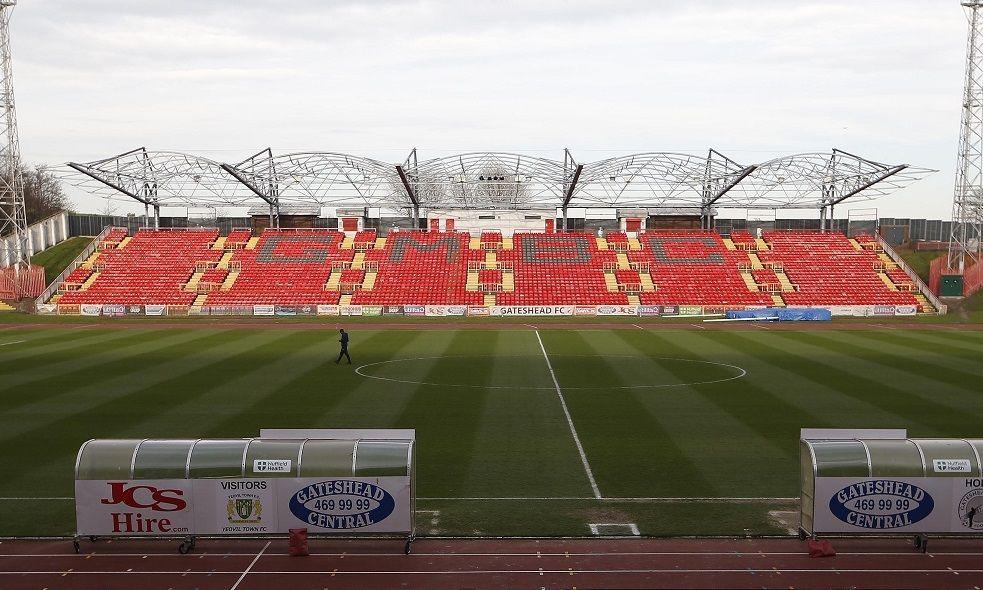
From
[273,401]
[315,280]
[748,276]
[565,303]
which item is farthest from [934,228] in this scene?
[273,401]

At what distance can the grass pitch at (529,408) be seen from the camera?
14430mm

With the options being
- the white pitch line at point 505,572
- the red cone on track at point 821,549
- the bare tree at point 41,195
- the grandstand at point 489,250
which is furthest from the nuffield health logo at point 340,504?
the bare tree at point 41,195

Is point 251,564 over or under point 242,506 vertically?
under

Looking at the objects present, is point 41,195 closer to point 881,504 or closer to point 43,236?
point 43,236

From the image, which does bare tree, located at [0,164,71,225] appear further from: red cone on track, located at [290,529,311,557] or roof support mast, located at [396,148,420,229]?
red cone on track, located at [290,529,311,557]

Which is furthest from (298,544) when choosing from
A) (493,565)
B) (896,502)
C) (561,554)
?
(896,502)

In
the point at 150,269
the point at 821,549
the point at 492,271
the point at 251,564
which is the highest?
the point at 821,549

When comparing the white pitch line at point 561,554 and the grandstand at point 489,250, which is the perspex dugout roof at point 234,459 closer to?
the white pitch line at point 561,554

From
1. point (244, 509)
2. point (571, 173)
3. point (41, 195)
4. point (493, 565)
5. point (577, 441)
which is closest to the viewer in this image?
point (493, 565)

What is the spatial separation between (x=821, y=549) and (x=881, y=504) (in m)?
1.32

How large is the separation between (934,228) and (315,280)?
6807 centimetres

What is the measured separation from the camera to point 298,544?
1209 centimetres

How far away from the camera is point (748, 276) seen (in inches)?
2640

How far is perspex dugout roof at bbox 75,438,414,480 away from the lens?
12.3 m
